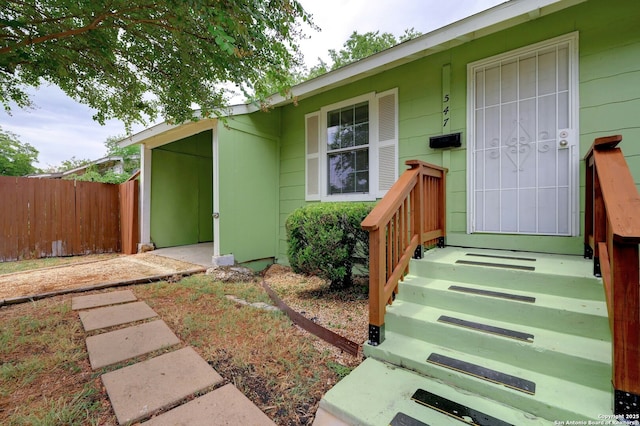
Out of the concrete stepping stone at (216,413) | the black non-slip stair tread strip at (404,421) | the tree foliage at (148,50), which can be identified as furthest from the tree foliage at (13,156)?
the black non-slip stair tread strip at (404,421)

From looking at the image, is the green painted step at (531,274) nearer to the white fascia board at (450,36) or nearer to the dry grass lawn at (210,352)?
the dry grass lawn at (210,352)

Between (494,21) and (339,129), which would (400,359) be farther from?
(339,129)

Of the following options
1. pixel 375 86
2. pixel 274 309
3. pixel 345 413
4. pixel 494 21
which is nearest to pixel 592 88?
pixel 494 21

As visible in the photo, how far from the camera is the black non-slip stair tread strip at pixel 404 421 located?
4.45 ft

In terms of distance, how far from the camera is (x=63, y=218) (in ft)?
21.1

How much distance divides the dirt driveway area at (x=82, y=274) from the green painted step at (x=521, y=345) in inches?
150

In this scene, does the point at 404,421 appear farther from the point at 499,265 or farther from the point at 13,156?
the point at 13,156

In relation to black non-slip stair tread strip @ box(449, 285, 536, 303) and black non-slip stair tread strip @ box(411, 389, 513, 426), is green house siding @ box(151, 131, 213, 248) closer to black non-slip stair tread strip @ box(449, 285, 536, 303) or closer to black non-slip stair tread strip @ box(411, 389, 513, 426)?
black non-slip stair tread strip @ box(449, 285, 536, 303)

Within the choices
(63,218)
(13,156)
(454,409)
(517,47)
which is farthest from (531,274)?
(13,156)

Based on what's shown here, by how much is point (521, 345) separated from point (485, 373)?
285mm

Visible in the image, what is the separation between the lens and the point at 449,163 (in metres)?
3.48

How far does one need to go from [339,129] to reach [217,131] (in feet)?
6.91

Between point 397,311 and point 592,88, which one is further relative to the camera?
point 592,88

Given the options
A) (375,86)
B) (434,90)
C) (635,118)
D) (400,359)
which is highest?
(375,86)
